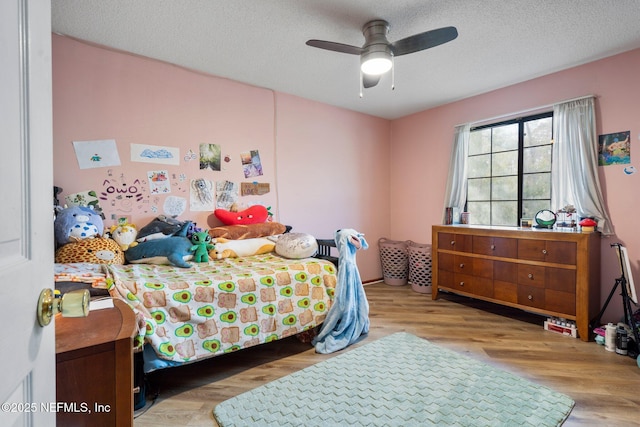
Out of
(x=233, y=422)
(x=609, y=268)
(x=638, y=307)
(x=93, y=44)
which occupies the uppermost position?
(x=93, y=44)

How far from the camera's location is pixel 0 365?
15.9 inches

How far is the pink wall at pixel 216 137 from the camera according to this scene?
7.47ft

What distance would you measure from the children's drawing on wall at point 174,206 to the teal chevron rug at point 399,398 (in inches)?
66.2

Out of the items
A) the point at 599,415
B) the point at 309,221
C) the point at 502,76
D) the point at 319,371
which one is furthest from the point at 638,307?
the point at 309,221

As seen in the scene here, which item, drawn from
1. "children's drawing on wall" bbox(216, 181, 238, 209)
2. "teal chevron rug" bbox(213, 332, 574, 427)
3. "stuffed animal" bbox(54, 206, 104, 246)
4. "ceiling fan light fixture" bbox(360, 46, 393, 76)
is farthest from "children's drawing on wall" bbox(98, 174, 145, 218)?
"ceiling fan light fixture" bbox(360, 46, 393, 76)

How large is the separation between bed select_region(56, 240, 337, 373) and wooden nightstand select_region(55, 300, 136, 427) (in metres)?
0.70


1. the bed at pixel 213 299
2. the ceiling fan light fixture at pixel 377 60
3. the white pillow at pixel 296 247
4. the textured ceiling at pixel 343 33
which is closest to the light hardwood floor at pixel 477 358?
the bed at pixel 213 299

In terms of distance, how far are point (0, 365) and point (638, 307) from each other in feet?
12.0

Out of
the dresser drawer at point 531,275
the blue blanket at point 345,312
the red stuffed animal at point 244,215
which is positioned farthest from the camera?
the red stuffed animal at point 244,215

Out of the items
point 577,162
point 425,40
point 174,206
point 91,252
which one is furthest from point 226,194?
point 577,162

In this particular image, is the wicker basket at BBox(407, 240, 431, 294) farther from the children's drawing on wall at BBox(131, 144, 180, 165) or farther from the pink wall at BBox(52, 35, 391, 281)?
the children's drawing on wall at BBox(131, 144, 180, 165)

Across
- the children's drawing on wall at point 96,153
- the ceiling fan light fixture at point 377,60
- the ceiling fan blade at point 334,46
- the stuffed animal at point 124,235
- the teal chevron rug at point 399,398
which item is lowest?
the teal chevron rug at point 399,398

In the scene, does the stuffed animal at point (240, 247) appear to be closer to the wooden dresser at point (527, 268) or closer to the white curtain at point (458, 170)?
the wooden dresser at point (527, 268)

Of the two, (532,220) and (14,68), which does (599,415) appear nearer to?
(532,220)
